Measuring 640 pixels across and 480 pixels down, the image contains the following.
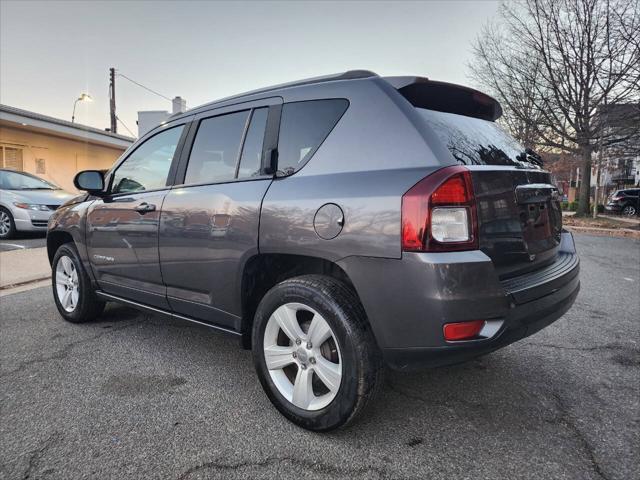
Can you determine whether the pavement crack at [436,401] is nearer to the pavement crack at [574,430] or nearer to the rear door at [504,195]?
the pavement crack at [574,430]

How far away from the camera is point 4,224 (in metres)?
9.52

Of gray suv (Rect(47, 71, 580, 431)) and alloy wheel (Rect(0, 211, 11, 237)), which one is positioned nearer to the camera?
gray suv (Rect(47, 71, 580, 431))

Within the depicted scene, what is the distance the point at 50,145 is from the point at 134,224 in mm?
16267

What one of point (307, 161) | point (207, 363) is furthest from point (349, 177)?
point (207, 363)

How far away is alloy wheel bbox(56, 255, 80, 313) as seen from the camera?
402cm

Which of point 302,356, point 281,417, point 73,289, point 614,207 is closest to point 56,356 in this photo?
point 73,289

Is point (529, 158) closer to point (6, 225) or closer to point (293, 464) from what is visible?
point (293, 464)

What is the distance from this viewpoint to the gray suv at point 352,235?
1879 millimetres

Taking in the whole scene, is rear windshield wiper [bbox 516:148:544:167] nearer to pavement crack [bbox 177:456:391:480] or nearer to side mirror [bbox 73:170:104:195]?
pavement crack [bbox 177:456:391:480]

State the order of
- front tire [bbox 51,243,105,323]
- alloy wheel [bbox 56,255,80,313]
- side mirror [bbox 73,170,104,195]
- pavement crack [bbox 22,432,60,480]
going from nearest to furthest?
pavement crack [bbox 22,432,60,480] → side mirror [bbox 73,170,104,195] → front tire [bbox 51,243,105,323] → alloy wheel [bbox 56,255,80,313]

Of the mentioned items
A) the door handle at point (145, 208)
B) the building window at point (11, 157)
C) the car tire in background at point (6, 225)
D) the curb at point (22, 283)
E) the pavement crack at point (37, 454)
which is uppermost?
the building window at point (11, 157)

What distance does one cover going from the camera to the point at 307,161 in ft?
7.72

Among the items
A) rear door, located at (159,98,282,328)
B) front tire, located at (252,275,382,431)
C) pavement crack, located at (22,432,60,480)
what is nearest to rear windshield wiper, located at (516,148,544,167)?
front tire, located at (252,275,382,431)

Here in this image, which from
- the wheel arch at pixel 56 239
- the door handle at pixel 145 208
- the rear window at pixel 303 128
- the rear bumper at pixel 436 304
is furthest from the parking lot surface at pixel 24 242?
the rear bumper at pixel 436 304
